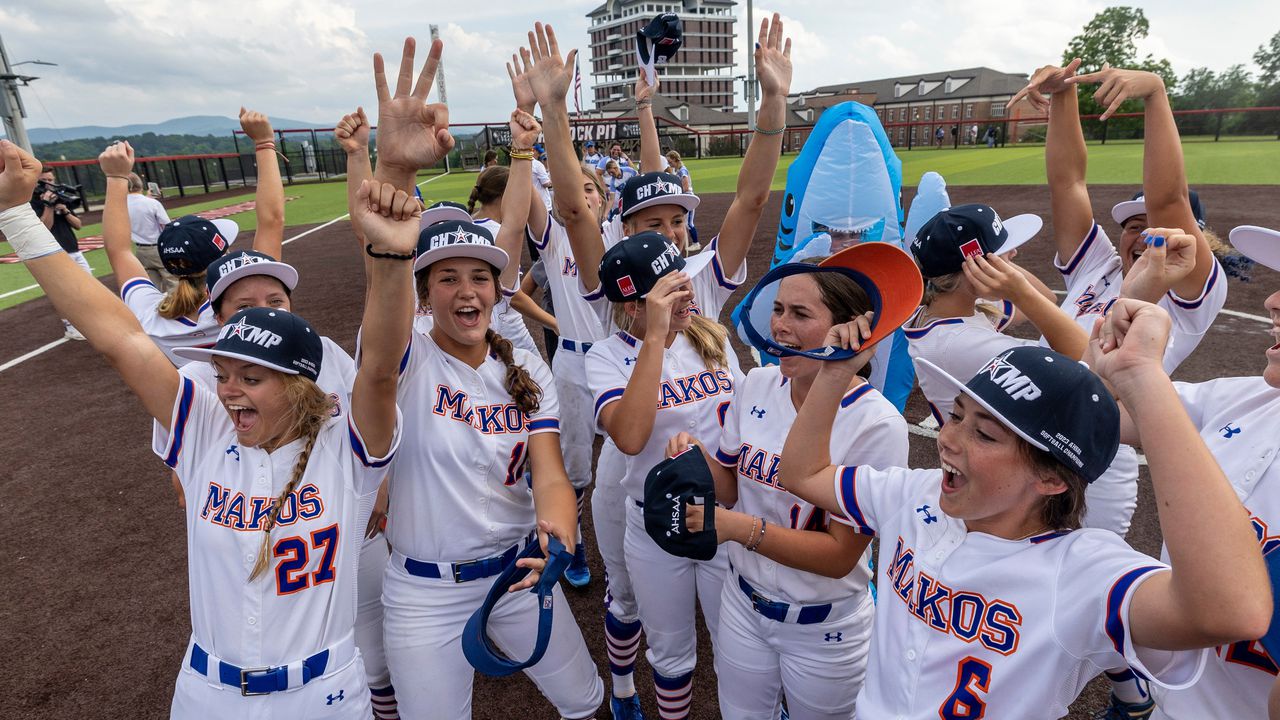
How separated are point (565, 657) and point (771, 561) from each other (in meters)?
1.03

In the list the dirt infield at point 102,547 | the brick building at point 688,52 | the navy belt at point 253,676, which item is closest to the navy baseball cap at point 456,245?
the navy belt at point 253,676

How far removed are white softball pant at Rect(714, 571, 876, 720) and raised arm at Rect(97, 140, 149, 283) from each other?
3.91m

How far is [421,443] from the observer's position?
2766 millimetres

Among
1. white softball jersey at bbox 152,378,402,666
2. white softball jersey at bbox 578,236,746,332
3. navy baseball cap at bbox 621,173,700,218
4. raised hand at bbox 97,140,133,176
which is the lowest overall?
white softball jersey at bbox 152,378,402,666

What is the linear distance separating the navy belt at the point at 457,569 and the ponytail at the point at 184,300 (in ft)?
7.49

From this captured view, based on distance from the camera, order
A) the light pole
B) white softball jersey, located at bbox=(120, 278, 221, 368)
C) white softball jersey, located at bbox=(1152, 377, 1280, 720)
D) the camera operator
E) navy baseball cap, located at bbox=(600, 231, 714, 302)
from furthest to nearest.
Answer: the light pole
the camera operator
white softball jersey, located at bbox=(120, 278, 221, 368)
navy baseball cap, located at bbox=(600, 231, 714, 302)
white softball jersey, located at bbox=(1152, 377, 1280, 720)

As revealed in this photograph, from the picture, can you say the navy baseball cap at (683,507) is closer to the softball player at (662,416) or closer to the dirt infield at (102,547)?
the softball player at (662,416)

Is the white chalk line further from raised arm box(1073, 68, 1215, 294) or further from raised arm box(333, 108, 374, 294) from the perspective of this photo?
raised arm box(1073, 68, 1215, 294)

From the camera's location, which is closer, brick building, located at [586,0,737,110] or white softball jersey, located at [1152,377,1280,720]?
white softball jersey, located at [1152,377,1280,720]

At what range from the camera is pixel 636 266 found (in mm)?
3066

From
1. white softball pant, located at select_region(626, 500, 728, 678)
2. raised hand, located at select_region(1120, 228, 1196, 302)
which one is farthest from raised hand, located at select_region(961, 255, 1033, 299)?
Result: white softball pant, located at select_region(626, 500, 728, 678)

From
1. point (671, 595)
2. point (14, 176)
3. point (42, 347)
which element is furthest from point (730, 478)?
point (42, 347)

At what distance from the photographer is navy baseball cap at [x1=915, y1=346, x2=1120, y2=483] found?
1654mm

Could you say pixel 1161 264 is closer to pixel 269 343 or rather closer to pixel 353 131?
pixel 269 343
